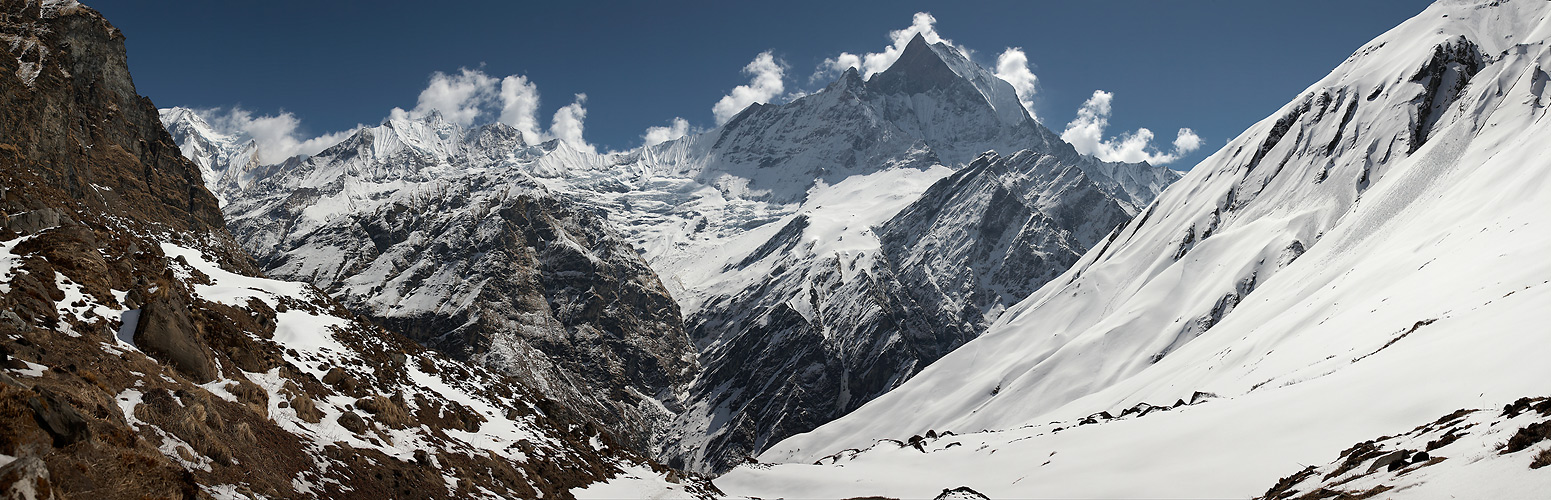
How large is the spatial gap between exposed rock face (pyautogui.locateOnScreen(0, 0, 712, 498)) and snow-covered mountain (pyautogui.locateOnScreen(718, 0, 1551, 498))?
24.7m

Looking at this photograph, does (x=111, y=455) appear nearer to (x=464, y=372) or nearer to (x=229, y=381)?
(x=229, y=381)

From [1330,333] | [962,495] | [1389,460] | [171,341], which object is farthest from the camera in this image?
[1330,333]

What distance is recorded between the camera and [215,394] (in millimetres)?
21047

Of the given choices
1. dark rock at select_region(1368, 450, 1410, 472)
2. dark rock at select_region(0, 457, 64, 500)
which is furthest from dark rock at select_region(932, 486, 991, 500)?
dark rock at select_region(0, 457, 64, 500)

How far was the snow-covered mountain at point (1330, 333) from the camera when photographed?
107 feet

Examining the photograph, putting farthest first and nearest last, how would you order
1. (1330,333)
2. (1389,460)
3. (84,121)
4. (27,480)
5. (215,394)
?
1. (84,121)
2. (1330,333)
3. (215,394)
4. (1389,460)
5. (27,480)

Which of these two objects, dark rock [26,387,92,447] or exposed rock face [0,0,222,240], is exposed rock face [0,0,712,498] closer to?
dark rock [26,387,92,447]

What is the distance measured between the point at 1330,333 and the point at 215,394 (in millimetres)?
86550

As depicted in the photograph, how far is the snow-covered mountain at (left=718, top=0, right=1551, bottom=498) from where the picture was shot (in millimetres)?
32688

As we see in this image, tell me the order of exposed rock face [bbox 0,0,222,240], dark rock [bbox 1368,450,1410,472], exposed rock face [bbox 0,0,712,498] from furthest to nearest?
exposed rock face [bbox 0,0,222,240], dark rock [bbox 1368,450,1410,472], exposed rock face [bbox 0,0,712,498]

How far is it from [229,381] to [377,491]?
5.77 meters

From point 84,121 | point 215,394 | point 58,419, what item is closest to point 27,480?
point 58,419

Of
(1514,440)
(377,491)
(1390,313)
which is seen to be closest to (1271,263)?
(1390,313)

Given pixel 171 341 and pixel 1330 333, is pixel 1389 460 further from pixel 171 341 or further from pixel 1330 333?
pixel 1330 333
